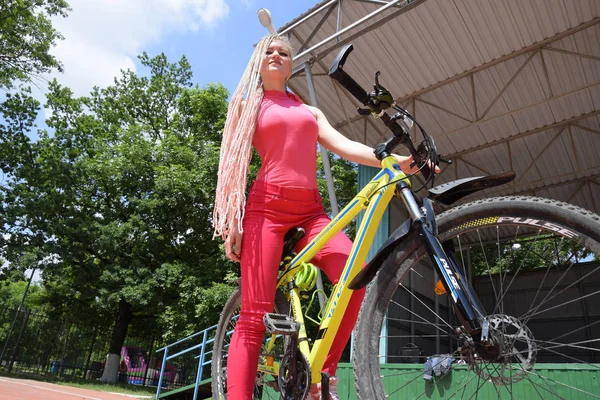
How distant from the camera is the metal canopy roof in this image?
677 centimetres

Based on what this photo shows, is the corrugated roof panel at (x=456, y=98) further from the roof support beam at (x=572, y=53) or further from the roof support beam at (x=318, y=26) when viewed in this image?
the roof support beam at (x=318, y=26)

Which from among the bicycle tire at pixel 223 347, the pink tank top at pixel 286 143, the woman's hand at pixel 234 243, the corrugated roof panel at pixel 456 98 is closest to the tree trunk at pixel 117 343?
the corrugated roof panel at pixel 456 98

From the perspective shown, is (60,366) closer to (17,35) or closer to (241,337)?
(17,35)

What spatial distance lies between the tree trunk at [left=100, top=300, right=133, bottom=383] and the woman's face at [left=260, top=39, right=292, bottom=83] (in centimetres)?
1526

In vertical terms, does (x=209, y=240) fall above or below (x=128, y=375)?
above

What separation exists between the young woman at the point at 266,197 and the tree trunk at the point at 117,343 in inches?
599

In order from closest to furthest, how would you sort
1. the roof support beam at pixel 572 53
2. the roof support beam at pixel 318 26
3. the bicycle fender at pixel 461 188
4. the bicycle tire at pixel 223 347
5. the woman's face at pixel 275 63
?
the bicycle fender at pixel 461 188 < the woman's face at pixel 275 63 < the bicycle tire at pixel 223 347 < the roof support beam at pixel 572 53 < the roof support beam at pixel 318 26

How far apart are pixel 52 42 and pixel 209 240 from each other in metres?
8.11

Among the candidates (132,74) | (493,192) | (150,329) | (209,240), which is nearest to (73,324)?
(150,329)

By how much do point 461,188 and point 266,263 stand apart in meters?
0.87

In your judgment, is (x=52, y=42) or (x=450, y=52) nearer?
(x=450, y=52)

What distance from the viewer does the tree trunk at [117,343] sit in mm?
15016

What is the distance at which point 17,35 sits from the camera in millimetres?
13094

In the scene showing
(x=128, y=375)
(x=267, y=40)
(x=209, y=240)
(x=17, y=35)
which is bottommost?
(x=128, y=375)
